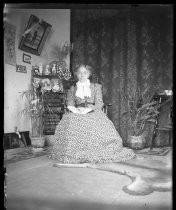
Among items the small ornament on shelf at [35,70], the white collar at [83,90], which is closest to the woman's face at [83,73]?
the white collar at [83,90]

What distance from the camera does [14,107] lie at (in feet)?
14.4

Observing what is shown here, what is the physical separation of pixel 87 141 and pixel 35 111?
1404 millimetres

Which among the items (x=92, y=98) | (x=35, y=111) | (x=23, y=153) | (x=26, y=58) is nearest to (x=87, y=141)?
(x=92, y=98)

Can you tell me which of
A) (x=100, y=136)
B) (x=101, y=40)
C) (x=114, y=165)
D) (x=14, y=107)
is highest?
(x=101, y=40)

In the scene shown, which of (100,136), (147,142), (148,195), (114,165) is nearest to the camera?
(148,195)

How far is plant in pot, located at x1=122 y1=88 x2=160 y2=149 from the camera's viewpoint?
427 centimetres

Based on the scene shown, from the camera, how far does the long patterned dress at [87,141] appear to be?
3324 millimetres

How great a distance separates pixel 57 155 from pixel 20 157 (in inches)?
22.4

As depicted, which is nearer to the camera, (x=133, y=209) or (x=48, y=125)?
(x=133, y=209)

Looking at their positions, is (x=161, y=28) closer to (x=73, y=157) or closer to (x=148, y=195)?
(x=73, y=157)

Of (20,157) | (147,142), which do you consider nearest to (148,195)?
(20,157)

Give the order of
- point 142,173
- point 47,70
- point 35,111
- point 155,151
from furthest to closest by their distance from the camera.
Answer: point 47,70 → point 35,111 → point 155,151 → point 142,173

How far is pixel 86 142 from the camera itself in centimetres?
339

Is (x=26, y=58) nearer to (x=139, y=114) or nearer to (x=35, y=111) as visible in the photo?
(x=35, y=111)
